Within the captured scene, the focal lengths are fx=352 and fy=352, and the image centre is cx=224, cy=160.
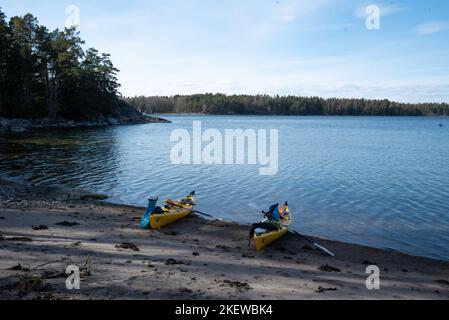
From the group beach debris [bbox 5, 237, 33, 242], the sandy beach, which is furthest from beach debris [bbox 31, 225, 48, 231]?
beach debris [bbox 5, 237, 33, 242]

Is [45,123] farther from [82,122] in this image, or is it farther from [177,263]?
[177,263]

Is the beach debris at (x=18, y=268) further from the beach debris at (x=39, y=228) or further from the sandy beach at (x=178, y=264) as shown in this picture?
the beach debris at (x=39, y=228)

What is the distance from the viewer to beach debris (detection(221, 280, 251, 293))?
9.46 metres

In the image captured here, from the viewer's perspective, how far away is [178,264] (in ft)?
37.3

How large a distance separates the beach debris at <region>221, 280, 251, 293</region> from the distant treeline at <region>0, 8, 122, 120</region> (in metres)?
64.6

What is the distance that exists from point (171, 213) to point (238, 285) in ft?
28.0

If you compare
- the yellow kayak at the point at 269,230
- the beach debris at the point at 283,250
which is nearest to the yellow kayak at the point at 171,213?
the yellow kayak at the point at 269,230

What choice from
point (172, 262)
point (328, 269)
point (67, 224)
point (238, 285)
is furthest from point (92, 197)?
point (328, 269)

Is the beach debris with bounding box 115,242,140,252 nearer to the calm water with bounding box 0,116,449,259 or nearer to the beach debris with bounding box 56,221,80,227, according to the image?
the beach debris with bounding box 56,221,80,227

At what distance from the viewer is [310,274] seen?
1168cm

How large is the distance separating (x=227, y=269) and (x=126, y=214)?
30.4 ft

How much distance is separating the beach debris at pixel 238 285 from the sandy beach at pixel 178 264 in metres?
0.03

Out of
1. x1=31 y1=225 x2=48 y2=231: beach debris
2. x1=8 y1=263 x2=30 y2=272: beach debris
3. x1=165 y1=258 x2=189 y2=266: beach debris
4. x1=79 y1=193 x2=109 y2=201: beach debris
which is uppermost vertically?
x1=8 y1=263 x2=30 y2=272: beach debris
